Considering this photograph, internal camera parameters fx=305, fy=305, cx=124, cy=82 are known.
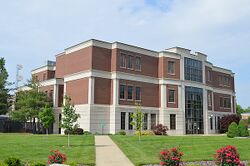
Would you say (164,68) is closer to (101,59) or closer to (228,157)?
(101,59)

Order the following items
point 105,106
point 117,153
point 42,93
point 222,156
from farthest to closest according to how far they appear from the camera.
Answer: point 42,93 < point 105,106 < point 117,153 < point 222,156

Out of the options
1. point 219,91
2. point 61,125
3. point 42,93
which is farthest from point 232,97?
point 61,125

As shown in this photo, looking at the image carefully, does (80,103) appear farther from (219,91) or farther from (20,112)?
(219,91)

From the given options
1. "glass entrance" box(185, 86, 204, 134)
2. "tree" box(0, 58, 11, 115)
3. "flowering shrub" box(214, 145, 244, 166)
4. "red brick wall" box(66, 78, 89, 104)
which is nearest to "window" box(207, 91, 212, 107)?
"glass entrance" box(185, 86, 204, 134)

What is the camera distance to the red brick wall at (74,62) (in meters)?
44.7

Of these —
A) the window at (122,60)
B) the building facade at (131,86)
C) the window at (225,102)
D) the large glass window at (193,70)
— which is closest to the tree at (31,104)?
the building facade at (131,86)

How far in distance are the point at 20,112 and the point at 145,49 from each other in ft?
73.2

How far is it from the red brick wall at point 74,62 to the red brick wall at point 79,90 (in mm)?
1840

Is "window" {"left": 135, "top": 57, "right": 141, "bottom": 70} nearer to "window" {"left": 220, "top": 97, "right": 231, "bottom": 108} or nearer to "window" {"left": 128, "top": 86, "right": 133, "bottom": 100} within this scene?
"window" {"left": 128, "top": 86, "right": 133, "bottom": 100}

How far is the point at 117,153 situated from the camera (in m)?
20.7

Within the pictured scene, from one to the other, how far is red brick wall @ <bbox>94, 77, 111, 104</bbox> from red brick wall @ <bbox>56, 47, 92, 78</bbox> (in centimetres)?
272

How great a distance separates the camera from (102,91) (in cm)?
4419

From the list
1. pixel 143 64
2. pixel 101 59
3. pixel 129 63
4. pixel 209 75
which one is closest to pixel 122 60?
pixel 129 63

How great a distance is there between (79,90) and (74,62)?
534 centimetres
